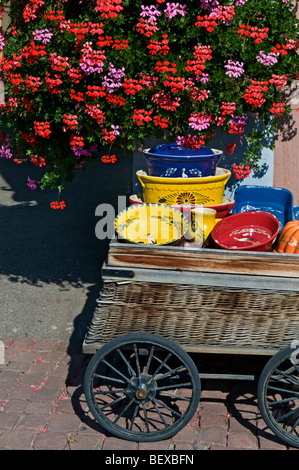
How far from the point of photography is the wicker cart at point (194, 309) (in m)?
3.35

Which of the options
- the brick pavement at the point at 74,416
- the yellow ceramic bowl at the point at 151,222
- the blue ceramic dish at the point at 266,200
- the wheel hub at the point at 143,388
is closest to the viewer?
the wheel hub at the point at 143,388

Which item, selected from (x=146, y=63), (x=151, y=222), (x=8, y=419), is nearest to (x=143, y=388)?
(x=8, y=419)

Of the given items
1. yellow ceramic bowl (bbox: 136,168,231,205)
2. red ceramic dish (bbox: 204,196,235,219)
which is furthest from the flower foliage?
red ceramic dish (bbox: 204,196,235,219)

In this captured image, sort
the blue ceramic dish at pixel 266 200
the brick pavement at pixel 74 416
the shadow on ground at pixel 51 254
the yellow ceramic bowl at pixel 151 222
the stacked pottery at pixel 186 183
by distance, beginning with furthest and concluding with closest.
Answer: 1. the shadow on ground at pixel 51 254
2. the blue ceramic dish at pixel 266 200
3. the stacked pottery at pixel 186 183
4. the yellow ceramic bowl at pixel 151 222
5. the brick pavement at pixel 74 416

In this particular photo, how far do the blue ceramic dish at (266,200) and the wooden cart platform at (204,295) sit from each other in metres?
1.32

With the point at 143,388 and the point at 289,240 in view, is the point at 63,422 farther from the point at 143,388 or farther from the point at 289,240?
the point at 289,240

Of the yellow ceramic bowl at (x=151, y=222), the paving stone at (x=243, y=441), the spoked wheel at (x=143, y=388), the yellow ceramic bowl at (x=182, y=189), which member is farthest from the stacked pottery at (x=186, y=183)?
the paving stone at (x=243, y=441)

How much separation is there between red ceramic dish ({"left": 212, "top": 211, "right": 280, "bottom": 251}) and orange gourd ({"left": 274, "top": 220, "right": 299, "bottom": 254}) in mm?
76

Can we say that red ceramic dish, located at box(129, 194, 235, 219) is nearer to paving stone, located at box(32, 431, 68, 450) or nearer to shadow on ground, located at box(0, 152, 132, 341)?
shadow on ground, located at box(0, 152, 132, 341)

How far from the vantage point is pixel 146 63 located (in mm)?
4133

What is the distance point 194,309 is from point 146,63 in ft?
5.77

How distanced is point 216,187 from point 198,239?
511 mm

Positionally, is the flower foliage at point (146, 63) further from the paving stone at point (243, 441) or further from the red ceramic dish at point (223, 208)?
the paving stone at point (243, 441)

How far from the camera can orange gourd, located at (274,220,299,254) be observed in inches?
147
